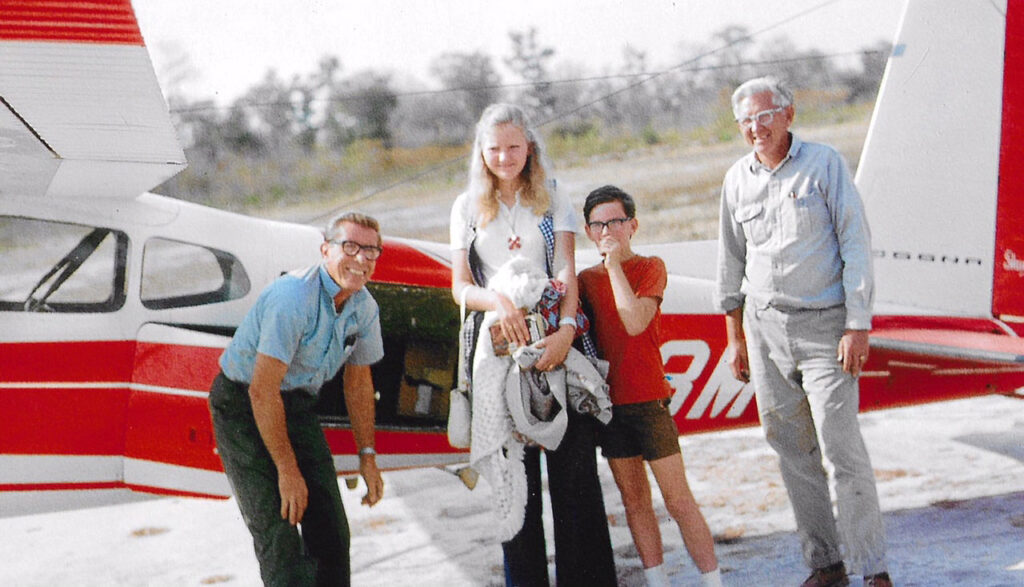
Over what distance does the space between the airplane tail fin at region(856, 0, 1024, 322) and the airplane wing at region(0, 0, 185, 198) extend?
3.24m

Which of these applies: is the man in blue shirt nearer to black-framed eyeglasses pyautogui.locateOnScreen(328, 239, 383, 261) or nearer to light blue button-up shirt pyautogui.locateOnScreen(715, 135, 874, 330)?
black-framed eyeglasses pyautogui.locateOnScreen(328, 239, 383, 261)

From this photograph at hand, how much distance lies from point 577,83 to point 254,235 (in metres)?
A: 15.5

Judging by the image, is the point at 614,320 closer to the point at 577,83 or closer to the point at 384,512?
the point at 384,512

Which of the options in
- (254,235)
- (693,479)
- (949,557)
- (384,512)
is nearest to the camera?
(949,557)

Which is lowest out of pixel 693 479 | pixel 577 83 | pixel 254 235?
pixel 693 479

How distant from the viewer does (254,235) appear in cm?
332

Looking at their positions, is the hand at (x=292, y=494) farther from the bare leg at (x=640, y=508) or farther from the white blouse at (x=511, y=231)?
the bare leg at (x=640, y=508)

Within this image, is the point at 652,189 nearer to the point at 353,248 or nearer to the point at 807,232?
the point at 807,232

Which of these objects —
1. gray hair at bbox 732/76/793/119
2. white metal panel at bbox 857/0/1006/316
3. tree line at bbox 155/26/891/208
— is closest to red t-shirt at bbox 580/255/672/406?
gray hair at bbox 732/76/793/119

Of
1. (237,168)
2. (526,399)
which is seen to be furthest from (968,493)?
(237,168)

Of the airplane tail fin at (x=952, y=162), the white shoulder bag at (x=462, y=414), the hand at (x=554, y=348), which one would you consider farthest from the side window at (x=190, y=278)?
the airplane tail fin at (x=952, y=162)

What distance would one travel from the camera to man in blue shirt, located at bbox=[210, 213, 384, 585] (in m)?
2.31

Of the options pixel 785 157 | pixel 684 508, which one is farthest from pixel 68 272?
pixel 785 157

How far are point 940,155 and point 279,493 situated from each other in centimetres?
346
